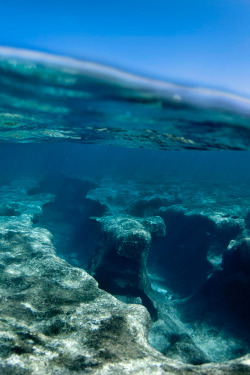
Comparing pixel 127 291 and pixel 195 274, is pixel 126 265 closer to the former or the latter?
pixel 127 291

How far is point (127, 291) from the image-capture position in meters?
10.7

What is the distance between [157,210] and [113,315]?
49.6ft

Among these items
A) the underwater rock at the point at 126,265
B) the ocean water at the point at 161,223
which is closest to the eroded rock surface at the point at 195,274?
the ocean water at the point at 161,223

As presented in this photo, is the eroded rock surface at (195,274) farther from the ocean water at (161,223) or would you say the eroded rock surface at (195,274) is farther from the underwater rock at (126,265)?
the underwater rock at (126,265)

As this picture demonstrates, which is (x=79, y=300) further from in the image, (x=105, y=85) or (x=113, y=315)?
(x=105, y=85)

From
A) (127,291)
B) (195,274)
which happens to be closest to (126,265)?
(127,291)

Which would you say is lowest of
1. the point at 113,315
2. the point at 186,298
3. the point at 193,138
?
the point at 186,298

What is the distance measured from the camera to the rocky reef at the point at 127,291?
353 centimetres

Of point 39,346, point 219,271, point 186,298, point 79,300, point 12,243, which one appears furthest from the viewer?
point 186,298

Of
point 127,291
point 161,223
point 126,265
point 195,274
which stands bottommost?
point 195,274

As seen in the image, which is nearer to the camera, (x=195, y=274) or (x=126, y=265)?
(x=126, y=265)

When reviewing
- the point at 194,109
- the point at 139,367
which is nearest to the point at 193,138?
the point at 194,109

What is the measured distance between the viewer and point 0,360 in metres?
3.21

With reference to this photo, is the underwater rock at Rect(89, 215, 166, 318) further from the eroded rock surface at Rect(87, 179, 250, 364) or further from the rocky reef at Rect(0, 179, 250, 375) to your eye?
the eroded rock surface at Rect(87, 179, 250, 364)
